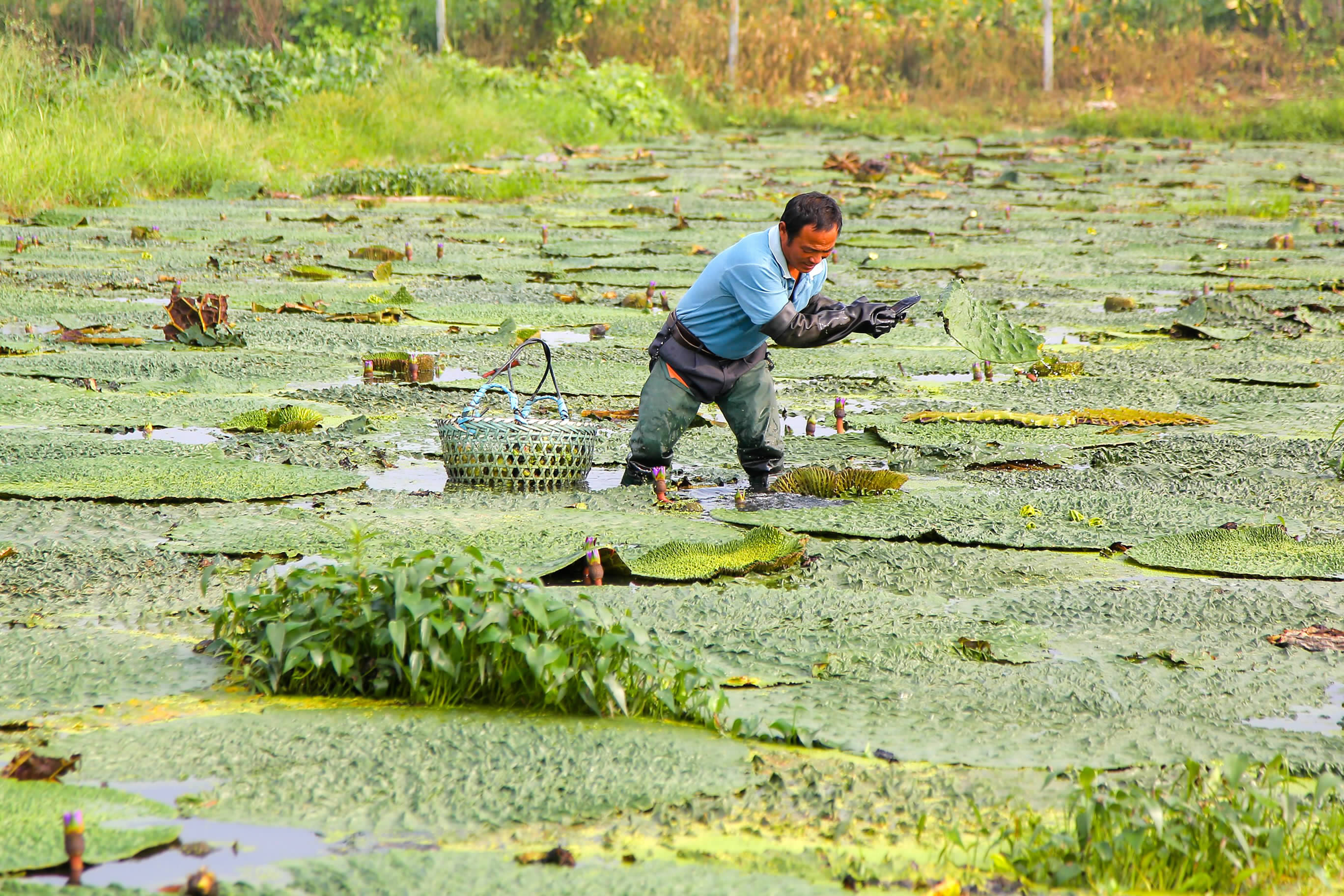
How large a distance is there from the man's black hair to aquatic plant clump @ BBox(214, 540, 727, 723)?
1758 millimetres

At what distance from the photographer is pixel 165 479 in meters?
4.06

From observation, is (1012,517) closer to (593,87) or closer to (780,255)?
(780,255)

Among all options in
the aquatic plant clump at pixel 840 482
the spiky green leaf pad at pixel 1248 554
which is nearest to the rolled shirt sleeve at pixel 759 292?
the aquatic plant clump at pixel 840 482

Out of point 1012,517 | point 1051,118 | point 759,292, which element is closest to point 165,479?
point 759,292

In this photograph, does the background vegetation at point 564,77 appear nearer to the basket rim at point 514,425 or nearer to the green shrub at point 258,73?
the green shrub at point 258,73

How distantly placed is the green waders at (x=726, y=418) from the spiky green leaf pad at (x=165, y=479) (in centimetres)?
79

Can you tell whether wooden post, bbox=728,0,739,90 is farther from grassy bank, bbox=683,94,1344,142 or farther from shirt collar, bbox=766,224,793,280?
shirt collar, bbox=766,224,793,280

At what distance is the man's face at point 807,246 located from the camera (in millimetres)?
4078

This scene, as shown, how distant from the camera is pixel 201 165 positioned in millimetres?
12688

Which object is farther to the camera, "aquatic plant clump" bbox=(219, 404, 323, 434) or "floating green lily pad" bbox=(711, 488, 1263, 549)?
"aquatic plant clump" bbox=(219, 404, 323, 434)

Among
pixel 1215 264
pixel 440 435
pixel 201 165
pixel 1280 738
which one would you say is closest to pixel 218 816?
pixel 1280 738

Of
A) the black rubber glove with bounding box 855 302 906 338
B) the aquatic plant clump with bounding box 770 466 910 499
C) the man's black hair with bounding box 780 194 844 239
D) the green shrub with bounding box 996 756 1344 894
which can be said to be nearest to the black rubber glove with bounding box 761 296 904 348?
the black rubber glove with bounding box 855 302 906 338

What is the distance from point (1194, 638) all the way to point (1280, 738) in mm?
530

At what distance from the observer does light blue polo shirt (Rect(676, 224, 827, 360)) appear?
4.12 metres
